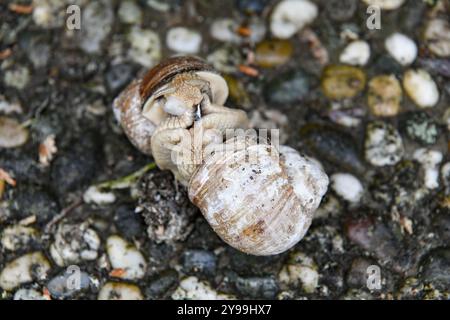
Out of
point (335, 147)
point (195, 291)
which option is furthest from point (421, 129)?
point (195, 291)

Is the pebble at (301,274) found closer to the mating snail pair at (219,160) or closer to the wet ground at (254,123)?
the wet ground at (254,123)

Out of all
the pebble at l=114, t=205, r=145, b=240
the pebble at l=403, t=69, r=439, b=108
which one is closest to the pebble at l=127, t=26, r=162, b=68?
the pebble at l=114, t=205, r=145, b=240

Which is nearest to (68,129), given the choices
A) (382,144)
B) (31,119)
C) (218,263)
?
(31,119)

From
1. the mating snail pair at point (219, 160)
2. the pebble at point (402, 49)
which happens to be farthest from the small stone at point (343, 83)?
the mating snail pair at point (219, 160)

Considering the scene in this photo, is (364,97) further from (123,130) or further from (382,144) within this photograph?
(123,130)

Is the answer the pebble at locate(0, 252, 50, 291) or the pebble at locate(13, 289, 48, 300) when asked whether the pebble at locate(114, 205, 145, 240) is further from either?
the pebble at locate(13, 289, 48, 300)

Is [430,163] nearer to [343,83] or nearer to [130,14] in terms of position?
[343,83]
